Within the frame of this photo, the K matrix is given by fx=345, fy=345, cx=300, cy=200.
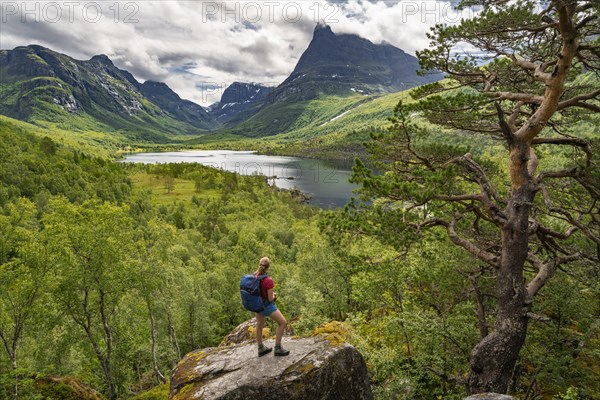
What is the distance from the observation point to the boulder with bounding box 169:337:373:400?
853 cm

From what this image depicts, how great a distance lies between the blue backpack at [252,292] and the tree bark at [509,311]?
6.45 meters

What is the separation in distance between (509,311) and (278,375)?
682 centimetres

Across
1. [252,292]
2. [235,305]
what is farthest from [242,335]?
[235,305]

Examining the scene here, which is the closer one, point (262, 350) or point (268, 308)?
point (268, 308)

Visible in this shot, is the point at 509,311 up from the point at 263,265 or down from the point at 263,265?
down

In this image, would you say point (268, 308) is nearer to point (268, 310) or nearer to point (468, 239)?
point (268, 310)

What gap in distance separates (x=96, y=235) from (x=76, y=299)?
16.2 feet

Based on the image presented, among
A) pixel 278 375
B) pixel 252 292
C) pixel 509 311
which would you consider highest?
pixel 252 292

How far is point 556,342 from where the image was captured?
10.2 meters

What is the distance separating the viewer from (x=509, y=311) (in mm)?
9977

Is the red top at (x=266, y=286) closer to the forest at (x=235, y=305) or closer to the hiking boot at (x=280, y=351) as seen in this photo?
the hiking boot at (x=280, y=351)

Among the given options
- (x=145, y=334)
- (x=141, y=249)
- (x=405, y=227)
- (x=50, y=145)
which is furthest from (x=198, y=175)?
(x=405, y=227)

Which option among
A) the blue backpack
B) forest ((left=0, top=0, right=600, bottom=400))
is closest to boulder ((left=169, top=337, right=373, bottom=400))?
the blue backpack

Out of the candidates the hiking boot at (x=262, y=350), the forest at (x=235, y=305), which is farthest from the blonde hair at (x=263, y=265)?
the forest at (x=235, y=305)
